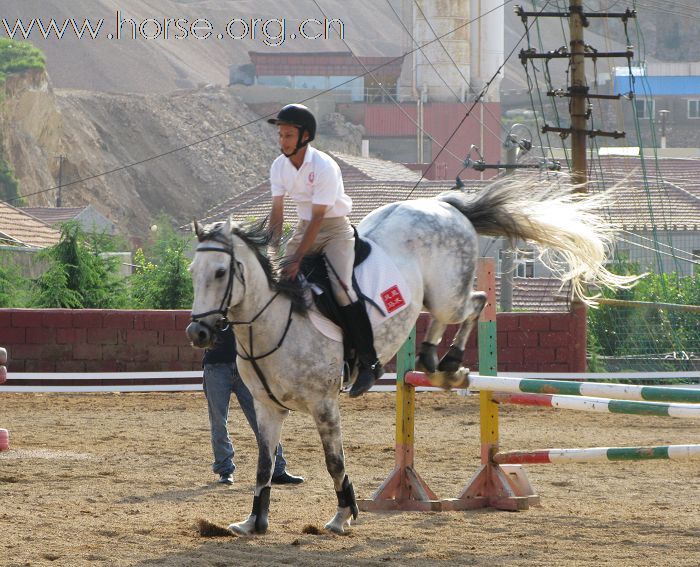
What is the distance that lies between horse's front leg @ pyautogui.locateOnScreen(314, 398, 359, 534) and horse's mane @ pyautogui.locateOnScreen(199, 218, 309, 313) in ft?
2.03

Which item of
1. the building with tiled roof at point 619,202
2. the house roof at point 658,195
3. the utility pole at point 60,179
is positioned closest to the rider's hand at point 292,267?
the building with tiled roof at point 619,202

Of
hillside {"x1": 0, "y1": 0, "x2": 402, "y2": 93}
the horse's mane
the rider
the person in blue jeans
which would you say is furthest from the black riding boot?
hillside {"x1": 0, "y1": 0, "x2": 402, "y2": 93}

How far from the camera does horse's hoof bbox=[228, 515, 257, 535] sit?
280 inches

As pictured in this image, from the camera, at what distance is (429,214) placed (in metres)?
7.98

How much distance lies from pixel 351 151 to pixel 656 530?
2598 inches

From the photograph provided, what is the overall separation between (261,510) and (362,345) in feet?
3.74

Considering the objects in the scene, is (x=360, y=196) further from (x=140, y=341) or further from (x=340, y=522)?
(x=340, y=522)

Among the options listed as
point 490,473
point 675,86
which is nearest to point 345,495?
point 490,473

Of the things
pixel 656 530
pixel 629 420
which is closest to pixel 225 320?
pixel 656 530

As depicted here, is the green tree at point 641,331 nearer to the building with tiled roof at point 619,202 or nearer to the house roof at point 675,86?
the building with tiled roof at point 619,202

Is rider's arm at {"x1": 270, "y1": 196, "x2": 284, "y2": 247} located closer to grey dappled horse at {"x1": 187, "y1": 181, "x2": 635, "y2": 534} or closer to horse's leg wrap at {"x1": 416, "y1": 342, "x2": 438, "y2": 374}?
grey dappled horse at {"x1": 187, "y1": 181, "x2": 635, "y2": 534}

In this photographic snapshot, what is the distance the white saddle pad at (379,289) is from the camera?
23.6ft

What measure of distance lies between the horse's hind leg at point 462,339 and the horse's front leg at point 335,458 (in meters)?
1.13

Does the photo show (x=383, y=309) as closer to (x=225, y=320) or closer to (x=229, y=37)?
(x=225, y=320)
